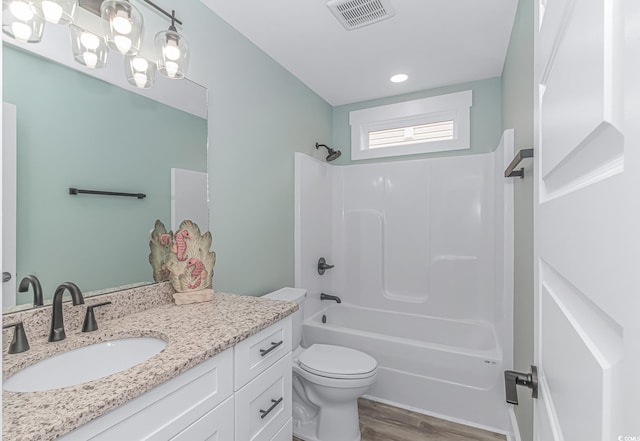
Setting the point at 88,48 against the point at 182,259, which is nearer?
the point at 88,48

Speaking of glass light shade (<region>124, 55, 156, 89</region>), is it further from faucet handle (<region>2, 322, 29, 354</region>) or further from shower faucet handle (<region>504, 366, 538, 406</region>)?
shower faucet handle (<region>504, 366, 538, 406</region>)

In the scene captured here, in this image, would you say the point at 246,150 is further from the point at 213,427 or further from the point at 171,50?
the point at 213,427

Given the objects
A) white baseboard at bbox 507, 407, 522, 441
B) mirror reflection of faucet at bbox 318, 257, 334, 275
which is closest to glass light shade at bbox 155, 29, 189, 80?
mirror reflection of faucet at bbox 318, 257, 334, 275

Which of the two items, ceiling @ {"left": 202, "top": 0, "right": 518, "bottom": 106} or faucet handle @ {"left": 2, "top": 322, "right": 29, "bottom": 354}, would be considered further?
ceiling @ {"left": 202, "top": 0, "right": 518, "bottom": 106}

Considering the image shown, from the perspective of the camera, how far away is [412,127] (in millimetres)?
2926

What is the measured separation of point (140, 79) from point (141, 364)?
3.92ft

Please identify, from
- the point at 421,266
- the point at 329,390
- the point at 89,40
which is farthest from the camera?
the point at 421,266

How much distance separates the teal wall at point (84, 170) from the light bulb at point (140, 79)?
6 centimetres

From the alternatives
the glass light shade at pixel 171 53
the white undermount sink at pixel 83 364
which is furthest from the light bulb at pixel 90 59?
the white undermount sink at pixel 83 364

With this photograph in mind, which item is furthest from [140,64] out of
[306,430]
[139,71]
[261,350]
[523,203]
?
[306,430]

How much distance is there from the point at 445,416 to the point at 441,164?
1953 mm

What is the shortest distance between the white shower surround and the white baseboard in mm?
67

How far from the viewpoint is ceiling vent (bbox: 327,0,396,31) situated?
1665mm

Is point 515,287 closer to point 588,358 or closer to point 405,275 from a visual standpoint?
point 405,275
